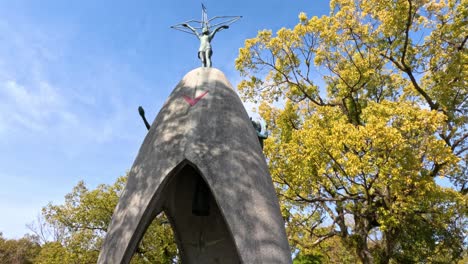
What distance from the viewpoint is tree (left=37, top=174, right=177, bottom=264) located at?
18.3 metres

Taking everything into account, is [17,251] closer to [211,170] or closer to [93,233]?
[93,233]

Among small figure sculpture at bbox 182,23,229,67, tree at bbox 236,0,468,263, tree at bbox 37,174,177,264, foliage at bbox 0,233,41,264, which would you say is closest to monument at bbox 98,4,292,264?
small figure sculpture at bbox 182,23,229,67

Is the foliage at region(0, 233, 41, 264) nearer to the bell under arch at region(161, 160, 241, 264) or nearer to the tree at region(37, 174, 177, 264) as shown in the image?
the tree at region(37, 174, 177, 264)

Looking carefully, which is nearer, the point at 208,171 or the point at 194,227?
the point at 208,171

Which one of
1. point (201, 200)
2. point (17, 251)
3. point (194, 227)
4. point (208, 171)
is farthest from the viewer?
point (17, 251)

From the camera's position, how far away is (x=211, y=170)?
17.2 feet

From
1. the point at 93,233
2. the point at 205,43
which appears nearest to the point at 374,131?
the point at 205,43

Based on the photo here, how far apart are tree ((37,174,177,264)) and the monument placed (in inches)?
519

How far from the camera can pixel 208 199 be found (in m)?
6.97

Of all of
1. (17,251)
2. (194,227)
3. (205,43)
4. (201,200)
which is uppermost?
(17,251)

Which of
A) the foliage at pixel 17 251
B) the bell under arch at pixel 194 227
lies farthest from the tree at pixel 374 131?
the foliage at pixel 17 251

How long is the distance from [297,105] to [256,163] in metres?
10.6

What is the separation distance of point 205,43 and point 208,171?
310 cm

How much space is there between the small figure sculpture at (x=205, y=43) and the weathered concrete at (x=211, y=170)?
0.50 meters
